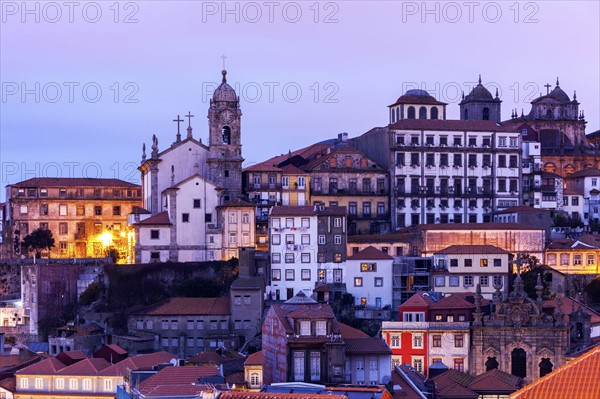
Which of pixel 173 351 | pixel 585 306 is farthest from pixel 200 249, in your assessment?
pixel 585 306

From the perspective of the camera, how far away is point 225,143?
379 ft

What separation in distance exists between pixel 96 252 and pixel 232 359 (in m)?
39.0

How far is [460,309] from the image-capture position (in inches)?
3730

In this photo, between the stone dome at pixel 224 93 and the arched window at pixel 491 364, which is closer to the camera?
the arched window at pixel 491 364

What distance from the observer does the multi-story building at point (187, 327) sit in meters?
99.8

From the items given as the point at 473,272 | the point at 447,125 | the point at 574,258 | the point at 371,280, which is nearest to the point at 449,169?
the point at 447,125

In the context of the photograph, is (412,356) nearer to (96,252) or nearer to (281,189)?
(281,189)

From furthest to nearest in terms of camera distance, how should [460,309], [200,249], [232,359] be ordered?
[200,249] < [460,309] < [232,359]

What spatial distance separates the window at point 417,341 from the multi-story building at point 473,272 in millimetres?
10703

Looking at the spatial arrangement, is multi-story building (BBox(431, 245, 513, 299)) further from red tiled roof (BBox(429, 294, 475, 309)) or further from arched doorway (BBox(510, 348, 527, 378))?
arched doorway (BBox(510, 348, 527, 378))

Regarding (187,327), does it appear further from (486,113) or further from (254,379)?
(486,113)

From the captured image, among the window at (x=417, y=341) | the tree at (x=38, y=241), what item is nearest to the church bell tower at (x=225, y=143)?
the tree at (x=38, y=241)

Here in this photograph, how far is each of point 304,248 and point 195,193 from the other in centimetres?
1178

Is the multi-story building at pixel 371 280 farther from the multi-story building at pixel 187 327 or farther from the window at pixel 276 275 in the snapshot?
the multi-story building at pixel 187 327
